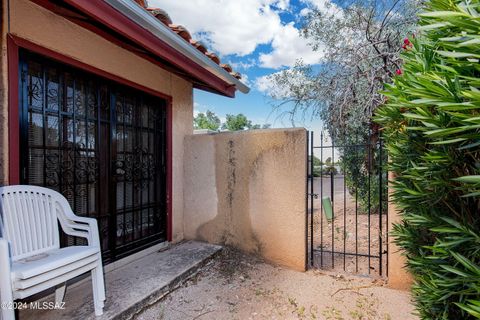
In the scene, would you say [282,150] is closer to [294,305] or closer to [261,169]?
[261,169]

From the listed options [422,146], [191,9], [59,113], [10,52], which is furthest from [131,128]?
[422,146]

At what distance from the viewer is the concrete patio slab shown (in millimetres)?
2717

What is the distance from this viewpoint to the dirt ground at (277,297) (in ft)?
9.86

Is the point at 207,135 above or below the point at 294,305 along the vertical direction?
above

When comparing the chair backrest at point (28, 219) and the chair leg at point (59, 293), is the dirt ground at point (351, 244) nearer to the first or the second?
the chair leg at point (59, 293)

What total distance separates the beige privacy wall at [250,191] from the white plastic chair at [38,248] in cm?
231

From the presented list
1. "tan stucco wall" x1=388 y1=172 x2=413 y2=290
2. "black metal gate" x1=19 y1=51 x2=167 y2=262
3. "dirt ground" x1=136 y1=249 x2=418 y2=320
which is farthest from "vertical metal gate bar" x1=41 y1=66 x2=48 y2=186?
"tan stucco wall" x1=388 y1=172 x2=413 y2=290

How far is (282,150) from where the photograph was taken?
13.8ft

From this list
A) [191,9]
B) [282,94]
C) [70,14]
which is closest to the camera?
[70,14]

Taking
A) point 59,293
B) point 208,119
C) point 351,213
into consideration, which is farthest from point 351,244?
point 208,119

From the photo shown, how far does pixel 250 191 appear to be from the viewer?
4.47 meters

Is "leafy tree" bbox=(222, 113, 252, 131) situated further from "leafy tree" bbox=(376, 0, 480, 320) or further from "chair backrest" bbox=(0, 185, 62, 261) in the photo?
"leafy tree" bbox=(376, 0, 480, 320)

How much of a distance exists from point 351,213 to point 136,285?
6727 mm

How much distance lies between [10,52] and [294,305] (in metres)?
4.30
